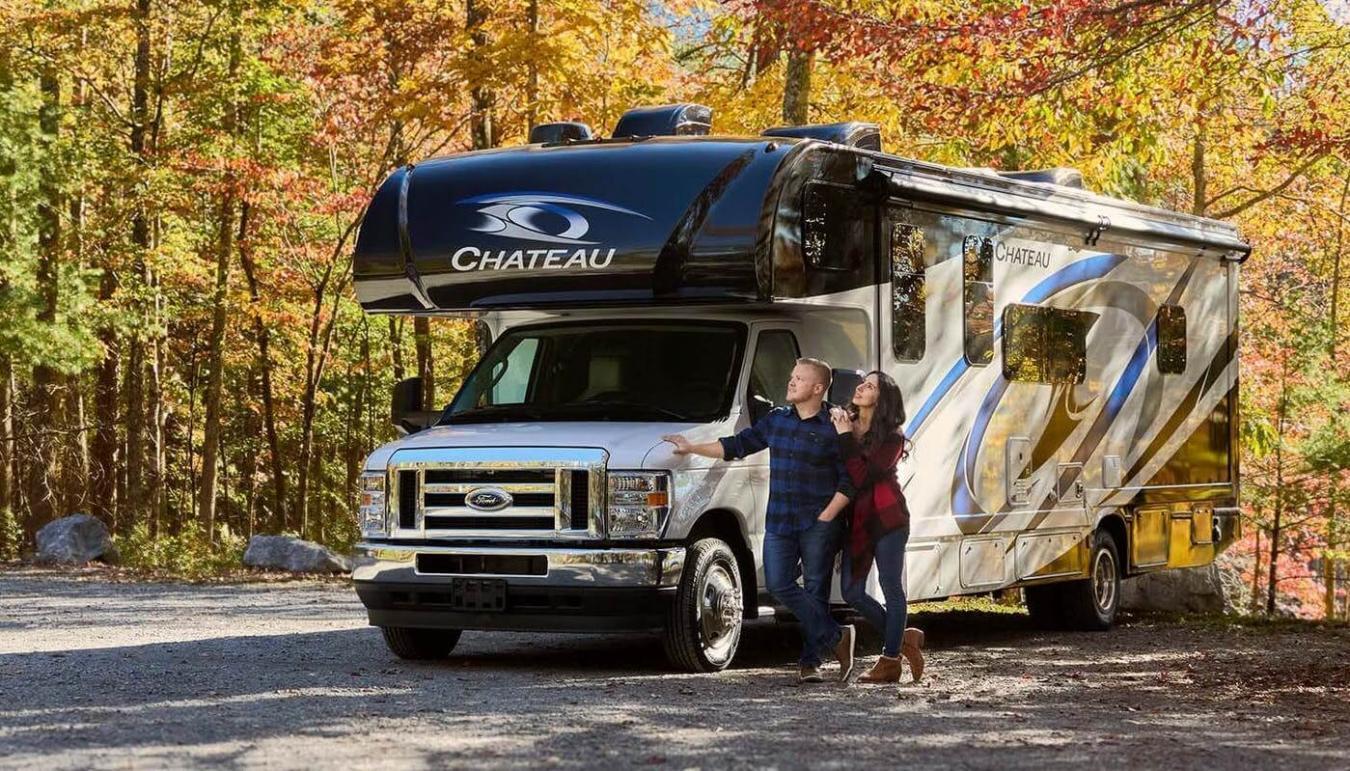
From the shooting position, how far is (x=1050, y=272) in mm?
13477

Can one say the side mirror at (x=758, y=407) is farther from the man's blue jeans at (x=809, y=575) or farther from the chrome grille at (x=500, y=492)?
the chrome grille at (x=500, y=492)

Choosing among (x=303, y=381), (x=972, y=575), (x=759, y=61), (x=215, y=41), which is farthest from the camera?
(x=303, y=381)

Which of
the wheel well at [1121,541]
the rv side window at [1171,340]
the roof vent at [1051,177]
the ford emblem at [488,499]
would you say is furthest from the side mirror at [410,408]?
the rv side window at [1171,340]

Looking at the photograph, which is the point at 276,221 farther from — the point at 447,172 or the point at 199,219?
the point at 447,172

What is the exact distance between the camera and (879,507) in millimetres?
10234

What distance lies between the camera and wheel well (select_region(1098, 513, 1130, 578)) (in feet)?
47.6

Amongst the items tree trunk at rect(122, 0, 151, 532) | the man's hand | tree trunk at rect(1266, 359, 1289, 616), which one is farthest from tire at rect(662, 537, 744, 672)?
tree trunk at rect(1266, 359, 1289, 616)

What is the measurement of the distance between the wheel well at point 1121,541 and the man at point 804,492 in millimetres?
4729

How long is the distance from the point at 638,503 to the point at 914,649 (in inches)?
67.5

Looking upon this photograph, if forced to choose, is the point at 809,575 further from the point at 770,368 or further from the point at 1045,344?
the point at 1045,344

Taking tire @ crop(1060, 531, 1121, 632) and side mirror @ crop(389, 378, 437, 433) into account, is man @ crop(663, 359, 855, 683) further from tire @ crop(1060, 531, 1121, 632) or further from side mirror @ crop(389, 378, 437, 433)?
tire @ crop(1060, 531, 1121, 632)

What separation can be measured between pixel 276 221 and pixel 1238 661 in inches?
691

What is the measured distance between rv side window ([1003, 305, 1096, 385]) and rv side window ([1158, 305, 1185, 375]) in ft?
4.00

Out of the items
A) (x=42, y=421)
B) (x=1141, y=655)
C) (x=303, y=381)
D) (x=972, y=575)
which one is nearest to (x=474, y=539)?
(x=972, y=575)
